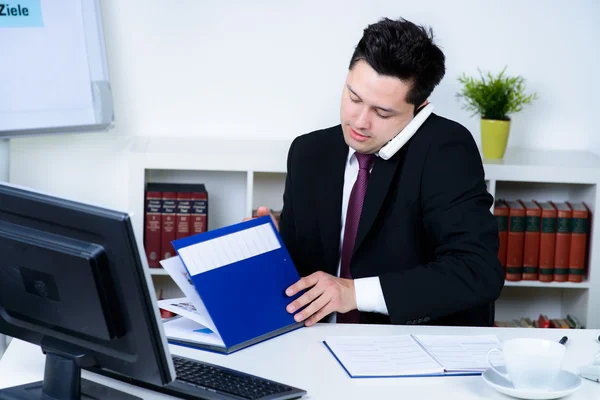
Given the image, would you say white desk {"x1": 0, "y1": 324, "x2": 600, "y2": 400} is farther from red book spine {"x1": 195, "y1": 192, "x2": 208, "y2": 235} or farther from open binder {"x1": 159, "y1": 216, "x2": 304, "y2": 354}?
red book spine {"x1": 195, "y1": 192, "x2": 208, "y2": 235}

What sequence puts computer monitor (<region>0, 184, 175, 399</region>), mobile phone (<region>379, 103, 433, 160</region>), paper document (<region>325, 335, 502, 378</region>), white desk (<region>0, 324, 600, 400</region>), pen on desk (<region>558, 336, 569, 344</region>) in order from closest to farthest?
computer monitor (<region>0, 184, 175, 399</region>), white desk (<region>0, 324, 600, 400</region>), paper document (<region>325, 335, 502, 378</region>), pen on desk (<region>558, 336, 569, 344</region>), mobile phone (<region>379, 103, 433, 160</region>)

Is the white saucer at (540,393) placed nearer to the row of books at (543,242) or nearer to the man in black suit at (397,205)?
the man in black suit at (397,205)

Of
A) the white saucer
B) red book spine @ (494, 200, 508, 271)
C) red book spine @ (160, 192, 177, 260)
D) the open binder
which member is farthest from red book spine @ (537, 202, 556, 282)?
the white saucer

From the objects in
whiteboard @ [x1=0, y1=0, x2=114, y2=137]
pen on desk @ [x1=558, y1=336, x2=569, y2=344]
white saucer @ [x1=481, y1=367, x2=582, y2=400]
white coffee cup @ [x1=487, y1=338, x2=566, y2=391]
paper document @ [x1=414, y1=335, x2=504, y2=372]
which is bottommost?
pen on desk @ [x1=558, y1=336, x2=569, y2=344]

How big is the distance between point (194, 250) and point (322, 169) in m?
0.79

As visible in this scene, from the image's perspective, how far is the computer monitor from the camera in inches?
55.4

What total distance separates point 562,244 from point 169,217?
61.5 inches

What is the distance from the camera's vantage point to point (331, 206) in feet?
8.35

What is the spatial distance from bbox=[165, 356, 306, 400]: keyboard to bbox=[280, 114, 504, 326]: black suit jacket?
0.58 m

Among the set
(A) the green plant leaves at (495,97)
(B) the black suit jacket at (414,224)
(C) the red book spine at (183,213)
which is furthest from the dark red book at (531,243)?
(C) the red book spine at (183,213)

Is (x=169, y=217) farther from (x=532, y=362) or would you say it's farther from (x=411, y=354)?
(x=532, y=362)

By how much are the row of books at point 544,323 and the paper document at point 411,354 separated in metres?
1.74

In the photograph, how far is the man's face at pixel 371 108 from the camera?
2371 mm

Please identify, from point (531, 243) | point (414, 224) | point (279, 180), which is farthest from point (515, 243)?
point (414, 224)
